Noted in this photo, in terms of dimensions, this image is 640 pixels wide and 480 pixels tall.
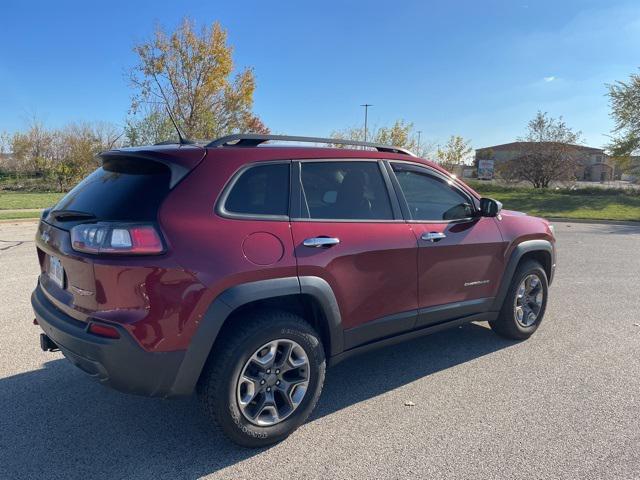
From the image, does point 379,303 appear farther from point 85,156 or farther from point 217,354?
point 85,156

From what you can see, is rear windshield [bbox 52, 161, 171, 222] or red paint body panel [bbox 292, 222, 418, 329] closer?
rear windshield [bbox 52, 161, 171, 222]

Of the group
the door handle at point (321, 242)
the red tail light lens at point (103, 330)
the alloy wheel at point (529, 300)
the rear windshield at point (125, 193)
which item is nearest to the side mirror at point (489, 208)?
the alloy wheel at point (529, 300)

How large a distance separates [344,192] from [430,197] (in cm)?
99

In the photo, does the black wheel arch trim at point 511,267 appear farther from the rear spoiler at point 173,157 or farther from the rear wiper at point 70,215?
the rear wiper at point 70,215

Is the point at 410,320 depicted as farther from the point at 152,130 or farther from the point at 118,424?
the point at 152,130

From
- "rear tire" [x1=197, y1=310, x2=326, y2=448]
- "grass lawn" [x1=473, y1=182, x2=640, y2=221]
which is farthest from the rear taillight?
"grass lawn" [x1=473, y1=182, x2=640, y2=221]

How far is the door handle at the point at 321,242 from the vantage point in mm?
2818

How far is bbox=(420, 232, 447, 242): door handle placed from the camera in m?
3.48

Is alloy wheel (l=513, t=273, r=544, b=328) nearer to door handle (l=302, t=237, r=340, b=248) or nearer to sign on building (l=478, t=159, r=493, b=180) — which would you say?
door handle (l=302, t=237, r=340, b=248)

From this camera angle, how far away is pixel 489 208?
3926mm

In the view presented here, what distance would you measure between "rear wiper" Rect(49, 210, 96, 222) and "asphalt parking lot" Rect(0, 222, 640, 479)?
1.33m

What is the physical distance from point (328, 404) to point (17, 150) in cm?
3737

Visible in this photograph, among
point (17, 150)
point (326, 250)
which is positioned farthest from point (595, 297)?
point (17, 150)

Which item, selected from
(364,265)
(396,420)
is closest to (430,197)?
(364,265)
